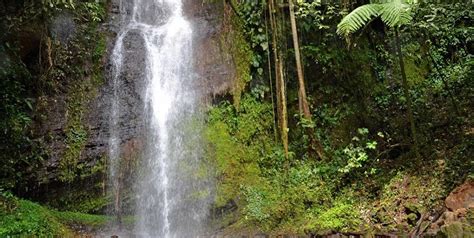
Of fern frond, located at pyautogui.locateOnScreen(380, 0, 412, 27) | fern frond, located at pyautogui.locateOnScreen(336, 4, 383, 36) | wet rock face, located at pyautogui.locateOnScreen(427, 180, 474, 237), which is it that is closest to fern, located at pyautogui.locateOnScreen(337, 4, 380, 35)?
fern frond, located at pyautogui.locateOnScreen(336, 4, 383, 36)

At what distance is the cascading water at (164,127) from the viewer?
318 inches

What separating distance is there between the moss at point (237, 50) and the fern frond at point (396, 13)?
414 centimetres

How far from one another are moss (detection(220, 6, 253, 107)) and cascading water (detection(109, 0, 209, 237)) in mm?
884

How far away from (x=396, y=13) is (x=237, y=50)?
470 cm

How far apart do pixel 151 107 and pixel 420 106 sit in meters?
5.69

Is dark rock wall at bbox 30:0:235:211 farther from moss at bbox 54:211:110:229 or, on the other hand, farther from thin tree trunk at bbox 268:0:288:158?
thin tree trunk at bbox 268:0:288:158

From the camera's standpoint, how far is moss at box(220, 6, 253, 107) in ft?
31.2

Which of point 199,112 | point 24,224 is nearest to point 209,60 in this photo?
point 199,112

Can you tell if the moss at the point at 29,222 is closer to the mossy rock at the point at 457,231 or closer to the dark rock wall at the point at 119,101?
the dark rock wall at the point at 119,101

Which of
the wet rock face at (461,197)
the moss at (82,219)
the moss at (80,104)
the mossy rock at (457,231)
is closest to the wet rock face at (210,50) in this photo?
the moss at (80,104)

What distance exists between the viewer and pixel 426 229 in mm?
5355

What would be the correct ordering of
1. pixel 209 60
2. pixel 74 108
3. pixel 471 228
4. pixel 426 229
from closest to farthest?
1. pixel 471 228
2. pixel 426 229
3. pixel 74 108
4. pixel 209 60

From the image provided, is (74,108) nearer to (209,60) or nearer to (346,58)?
(209,60)

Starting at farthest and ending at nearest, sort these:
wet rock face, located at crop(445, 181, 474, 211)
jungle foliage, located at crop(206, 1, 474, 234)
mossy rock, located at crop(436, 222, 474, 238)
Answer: jungle foliage, located at crop(206, 1, 474, 234) < wet rock face, located at crop(445, 181, 474, 211) < mossy rock, located at crop(436, 222, 474, 238)
